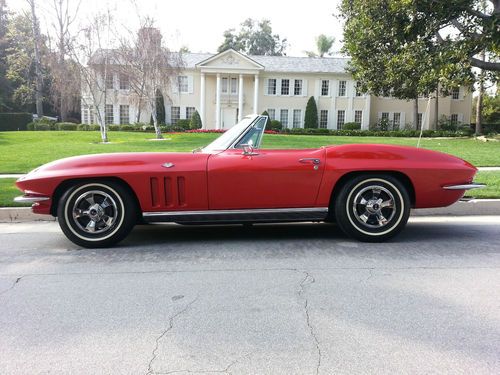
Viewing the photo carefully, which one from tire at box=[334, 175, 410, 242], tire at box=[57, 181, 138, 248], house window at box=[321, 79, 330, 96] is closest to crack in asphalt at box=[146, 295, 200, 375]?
tire at box=[57, 181, 138, 248]

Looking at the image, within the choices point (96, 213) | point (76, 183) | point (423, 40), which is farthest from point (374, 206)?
point (423, 40)

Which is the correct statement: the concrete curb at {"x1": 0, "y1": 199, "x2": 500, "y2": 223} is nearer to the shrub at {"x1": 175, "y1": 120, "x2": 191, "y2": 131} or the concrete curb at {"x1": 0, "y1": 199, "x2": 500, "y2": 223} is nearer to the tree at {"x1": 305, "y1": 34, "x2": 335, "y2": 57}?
the shrub at {"x1": 175, "y1": 120, "x2": 191, "y2": 131}

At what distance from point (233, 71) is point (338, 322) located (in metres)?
41.0

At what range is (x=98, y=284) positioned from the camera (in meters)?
3.86

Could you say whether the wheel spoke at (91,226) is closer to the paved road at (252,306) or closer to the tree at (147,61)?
the paved road at (252,306)

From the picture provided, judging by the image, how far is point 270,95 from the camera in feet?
Answer: 145

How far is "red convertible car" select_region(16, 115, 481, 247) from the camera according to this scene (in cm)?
483

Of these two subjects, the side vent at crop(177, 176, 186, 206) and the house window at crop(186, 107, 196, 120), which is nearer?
the side vent at crop(177, 176, 186, 206)

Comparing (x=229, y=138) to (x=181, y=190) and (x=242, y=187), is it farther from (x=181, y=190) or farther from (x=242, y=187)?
(x=181, y=190)

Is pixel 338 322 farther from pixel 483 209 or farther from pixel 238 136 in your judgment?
pixel 483 209

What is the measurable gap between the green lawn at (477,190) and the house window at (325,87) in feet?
116

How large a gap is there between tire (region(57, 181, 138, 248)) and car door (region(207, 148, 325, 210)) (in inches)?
37.8

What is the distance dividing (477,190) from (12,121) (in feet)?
140

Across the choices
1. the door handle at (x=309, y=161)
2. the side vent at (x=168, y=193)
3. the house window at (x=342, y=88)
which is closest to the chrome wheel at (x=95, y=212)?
the side vent at (x=168, y=193)
